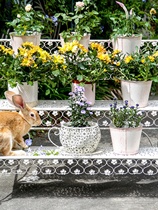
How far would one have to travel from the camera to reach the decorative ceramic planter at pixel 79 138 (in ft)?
13.9

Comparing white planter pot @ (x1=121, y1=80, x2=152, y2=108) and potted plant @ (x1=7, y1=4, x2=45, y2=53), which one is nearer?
white planter pot @ (x1=121, y1=80, x2=152, y2=108)

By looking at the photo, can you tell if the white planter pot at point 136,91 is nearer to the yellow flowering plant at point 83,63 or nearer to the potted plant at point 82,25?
the yellow flowering plant at point 83,63

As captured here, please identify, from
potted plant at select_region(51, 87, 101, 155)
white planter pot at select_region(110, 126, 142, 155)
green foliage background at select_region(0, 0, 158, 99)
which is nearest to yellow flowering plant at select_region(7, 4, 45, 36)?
potted plant at select_region(51, 87, 101, 155)

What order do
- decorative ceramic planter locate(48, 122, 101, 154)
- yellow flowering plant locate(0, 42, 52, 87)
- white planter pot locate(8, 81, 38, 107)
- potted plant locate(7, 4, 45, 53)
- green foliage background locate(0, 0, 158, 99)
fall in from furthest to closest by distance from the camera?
green foliage background locate(0, 0, 158, 99) → potted plant locate(7, 4, 45, 53) → white planter pot locate(8, 81, 38, 107) → yellow flowering plant locate(0, 42, 52, 87) → decorative ceramic planter locate(48, 122, 101, 154)

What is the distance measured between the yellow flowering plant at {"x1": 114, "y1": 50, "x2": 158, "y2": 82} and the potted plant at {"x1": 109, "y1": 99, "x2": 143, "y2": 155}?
296 millimetres

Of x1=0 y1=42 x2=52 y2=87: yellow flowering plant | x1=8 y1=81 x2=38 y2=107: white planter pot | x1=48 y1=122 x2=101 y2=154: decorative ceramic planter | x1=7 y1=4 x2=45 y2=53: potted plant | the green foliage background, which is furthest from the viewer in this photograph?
the green foliage background

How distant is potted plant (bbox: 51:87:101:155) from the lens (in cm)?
422

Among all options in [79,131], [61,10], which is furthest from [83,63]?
[61,10]

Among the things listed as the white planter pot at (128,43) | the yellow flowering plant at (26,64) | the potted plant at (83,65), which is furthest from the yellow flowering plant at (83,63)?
the white planter pot at (128,43)

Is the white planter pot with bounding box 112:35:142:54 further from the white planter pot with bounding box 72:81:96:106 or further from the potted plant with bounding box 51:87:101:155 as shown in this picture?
the potted plant with bounding box 51:87:101:155

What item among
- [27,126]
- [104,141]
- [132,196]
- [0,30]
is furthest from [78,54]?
[0,30]

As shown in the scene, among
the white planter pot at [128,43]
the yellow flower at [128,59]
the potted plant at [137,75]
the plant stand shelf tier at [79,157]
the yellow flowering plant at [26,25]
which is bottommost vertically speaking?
the plant stand shelf tier at [79,157]

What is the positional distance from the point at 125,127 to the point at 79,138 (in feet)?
1.12

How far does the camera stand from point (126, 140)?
425 centimetres
